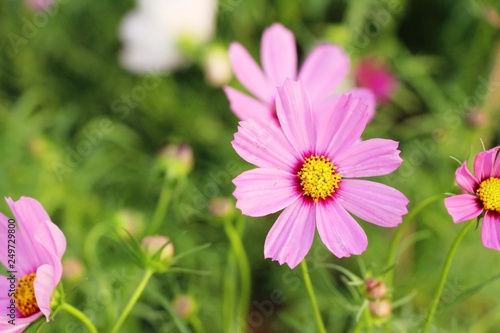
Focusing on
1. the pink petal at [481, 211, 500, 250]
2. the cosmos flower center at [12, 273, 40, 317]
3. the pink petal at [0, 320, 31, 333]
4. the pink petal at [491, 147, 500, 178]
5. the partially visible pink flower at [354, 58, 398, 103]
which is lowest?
the pink petal at [0, 320, 31, 333]

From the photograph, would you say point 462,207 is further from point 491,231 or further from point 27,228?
point 27,228

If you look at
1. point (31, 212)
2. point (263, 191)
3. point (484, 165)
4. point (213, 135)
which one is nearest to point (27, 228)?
point (31, 212)

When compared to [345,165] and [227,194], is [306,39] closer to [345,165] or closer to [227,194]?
[227,194]

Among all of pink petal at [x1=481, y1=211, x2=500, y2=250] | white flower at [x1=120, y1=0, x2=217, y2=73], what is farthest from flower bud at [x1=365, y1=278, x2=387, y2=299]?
white flower at [x1=120, y1=0, x2=217, y2=73]

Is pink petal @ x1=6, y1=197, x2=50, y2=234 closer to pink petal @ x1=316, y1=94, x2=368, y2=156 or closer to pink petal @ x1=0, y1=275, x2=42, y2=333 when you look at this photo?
pink petal @ x1=0, y1=275, x2=42, y2=333

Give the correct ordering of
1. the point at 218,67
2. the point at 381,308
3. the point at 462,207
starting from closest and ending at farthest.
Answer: the point at 462,207 < the point at 381,308 < the point at 218,67

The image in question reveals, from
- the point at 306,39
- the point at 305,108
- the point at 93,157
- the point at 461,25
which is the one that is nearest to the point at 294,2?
the point at 306,39
